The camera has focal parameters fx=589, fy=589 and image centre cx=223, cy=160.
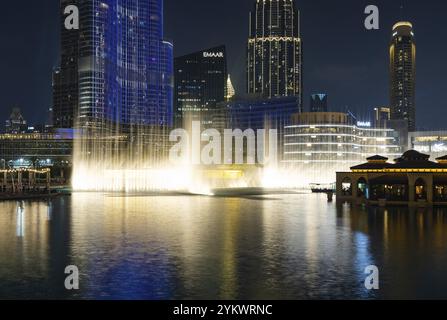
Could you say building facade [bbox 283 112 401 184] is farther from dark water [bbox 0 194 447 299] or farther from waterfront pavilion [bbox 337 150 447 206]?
dark water [bbox 0 194 447 299]

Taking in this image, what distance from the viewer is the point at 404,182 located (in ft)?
278

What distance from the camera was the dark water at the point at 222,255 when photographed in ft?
101

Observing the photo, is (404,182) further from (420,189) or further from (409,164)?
(409,164)

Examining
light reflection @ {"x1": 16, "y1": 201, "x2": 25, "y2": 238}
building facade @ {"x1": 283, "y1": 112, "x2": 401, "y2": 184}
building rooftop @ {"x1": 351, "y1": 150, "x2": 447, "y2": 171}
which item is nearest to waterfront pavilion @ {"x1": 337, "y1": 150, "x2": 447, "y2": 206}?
building rooftop @ {"x1": 351, "y1": 150, "x2": 447, "y2": 171}

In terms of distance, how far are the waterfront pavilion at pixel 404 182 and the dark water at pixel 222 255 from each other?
13.2 metres

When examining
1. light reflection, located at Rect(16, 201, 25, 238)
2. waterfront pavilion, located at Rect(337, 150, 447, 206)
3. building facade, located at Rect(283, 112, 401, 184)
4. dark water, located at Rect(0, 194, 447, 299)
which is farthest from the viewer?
building facade, located at Rect(283, 112, 401, 184)

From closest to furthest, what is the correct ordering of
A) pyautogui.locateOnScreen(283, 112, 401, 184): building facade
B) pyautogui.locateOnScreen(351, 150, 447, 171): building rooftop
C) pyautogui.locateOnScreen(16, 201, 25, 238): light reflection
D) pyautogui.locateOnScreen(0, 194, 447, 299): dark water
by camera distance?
pyautogui.locateOnScreen(0, 194, 447, 299): dark water, pyautogui.locateOnScreen(16, 201, 25, 238): light reflection, pyautogui.locateOnScreen(351, 150, 447, 171): building rooftop, pyautogui.locateOnScreen(283, 112, 401, 184): building facade

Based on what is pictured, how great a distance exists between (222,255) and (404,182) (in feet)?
167

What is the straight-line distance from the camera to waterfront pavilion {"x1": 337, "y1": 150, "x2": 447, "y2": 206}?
82812mm

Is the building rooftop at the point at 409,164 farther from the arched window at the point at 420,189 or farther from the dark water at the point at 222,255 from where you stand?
the dark water at the point at 222,255

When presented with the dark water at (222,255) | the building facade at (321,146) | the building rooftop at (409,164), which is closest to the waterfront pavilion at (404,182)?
the building rooftop at (409,164)

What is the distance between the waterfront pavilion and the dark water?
43.4ft

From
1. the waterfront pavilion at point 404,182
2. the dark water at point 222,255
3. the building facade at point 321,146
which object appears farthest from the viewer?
the building facade at point 321,146

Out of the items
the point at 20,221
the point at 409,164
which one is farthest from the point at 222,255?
the point at 409,164
